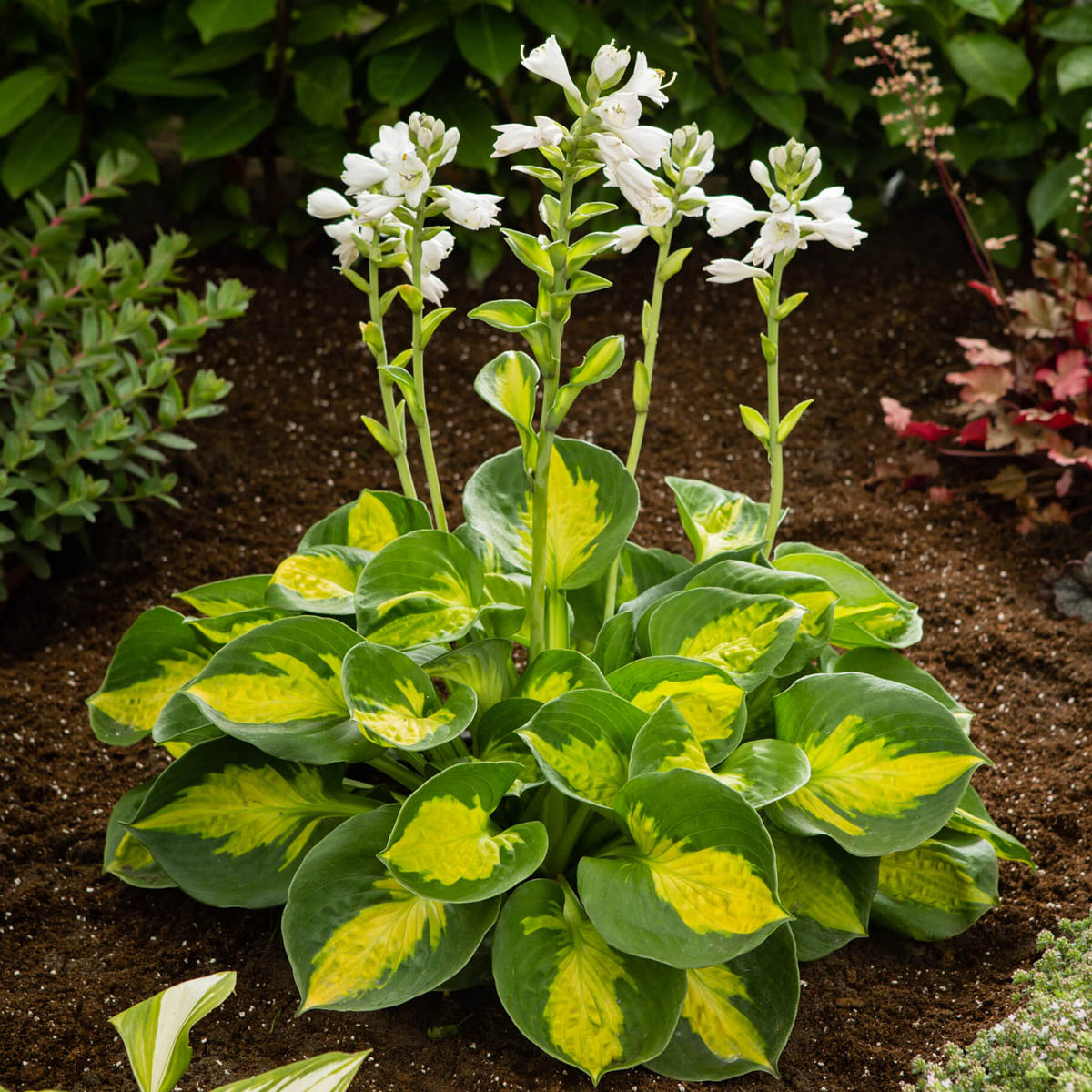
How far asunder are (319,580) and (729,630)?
2.20 feet

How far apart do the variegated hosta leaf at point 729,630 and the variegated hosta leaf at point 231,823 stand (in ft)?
2.00

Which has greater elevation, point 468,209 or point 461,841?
point 468,209

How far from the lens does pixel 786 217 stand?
5.40ft

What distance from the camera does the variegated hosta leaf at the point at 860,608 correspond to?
197 centimetres

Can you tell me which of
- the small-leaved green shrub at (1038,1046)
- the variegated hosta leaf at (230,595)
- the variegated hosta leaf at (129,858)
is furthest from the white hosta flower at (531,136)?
Result: the small-leaved green shrub at (1038,1046)

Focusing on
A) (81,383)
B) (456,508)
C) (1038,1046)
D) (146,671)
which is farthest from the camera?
(456,508)

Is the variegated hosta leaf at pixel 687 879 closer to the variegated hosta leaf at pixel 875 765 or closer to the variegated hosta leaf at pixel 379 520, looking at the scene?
the variegated hosta leaf at pixel 875 765

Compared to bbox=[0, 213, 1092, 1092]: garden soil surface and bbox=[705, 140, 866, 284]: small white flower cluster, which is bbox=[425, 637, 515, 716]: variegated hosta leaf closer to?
bbox=[0, 213, 1092, 1092]: garden soil surface

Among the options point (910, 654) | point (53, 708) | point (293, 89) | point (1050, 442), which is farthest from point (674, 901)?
point (293, 89)

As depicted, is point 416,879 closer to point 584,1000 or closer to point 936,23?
point 584,1000

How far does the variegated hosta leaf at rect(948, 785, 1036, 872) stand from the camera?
189 centimetres

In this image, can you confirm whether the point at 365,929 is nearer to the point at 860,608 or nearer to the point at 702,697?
the point at 702,697

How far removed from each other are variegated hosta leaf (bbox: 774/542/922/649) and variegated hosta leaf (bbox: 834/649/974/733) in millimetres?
18

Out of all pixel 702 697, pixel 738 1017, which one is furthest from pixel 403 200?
pixel 738 1017
